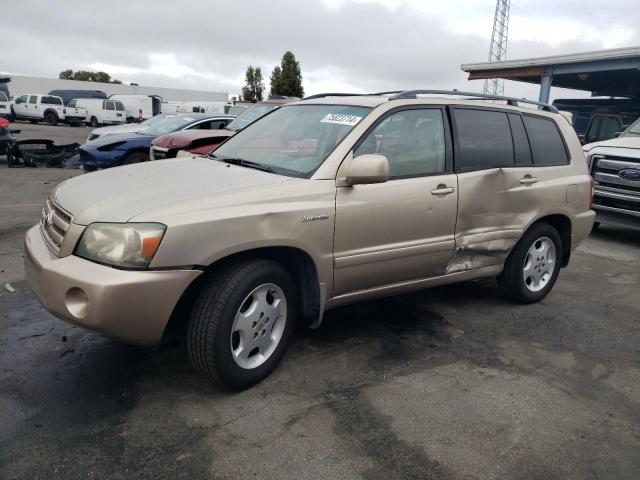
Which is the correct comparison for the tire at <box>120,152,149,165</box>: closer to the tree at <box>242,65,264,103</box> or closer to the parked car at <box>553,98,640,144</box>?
the parked car at <box>553,98,640,144</box>

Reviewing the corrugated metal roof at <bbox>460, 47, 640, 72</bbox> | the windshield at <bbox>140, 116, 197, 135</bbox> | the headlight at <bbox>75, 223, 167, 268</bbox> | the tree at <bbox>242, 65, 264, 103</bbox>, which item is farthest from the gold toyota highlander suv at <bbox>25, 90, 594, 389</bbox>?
the tree at <bbox>242, 65, 264, 103</bbox>

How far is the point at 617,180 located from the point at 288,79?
37.4 meters

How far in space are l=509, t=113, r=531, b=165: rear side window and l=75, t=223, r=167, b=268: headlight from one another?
3099 mm

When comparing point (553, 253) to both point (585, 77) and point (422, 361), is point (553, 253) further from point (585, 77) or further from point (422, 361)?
point (585, 77)

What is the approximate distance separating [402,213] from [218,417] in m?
1.74

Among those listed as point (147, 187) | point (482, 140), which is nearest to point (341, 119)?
point (482, 140)

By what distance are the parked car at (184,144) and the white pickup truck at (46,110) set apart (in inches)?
1030

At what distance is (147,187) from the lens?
10.4ft

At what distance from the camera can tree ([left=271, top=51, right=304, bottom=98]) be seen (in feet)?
140

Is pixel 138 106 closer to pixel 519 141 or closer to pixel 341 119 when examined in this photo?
pixel 519 141

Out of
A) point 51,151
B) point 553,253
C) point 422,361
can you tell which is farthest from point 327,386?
point 51,151

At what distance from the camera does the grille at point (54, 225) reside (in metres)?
2.93

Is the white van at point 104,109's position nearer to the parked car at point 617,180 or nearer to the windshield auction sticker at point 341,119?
the parked car at point 617,180

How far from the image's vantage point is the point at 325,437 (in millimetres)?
2723
